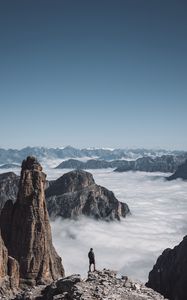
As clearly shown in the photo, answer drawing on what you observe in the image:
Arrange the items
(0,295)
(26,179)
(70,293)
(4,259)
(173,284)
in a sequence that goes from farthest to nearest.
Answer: (173,284) < (26,179) < (4,259) < (0,295) < (70,293)

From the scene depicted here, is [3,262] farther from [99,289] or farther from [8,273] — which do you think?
[99,289]

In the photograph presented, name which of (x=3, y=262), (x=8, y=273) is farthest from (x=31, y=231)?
(x=3, y=262)

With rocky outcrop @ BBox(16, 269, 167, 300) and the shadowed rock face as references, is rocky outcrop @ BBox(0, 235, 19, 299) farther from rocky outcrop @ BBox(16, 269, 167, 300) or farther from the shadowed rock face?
rocky outcrop @ BBox(16, 269, 167, 300)

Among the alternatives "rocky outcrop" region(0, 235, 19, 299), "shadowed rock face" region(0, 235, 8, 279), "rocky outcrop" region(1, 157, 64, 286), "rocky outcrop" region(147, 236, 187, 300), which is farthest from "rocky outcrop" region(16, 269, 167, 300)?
"rocky outcrop" region(147, 236, 187, 300)

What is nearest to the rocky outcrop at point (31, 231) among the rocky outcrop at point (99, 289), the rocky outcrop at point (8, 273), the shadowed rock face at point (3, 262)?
the rocky outcrop at point (8, 273)

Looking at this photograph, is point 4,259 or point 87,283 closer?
point 87,283

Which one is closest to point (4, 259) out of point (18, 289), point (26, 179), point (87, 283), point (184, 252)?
point (18, 289)

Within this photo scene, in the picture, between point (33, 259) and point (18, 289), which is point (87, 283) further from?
point (33, 259)
